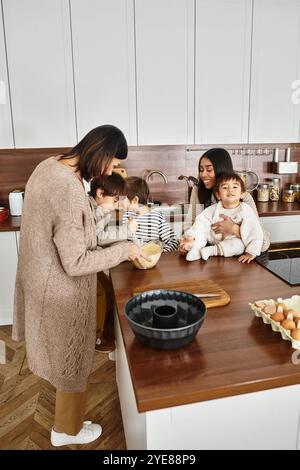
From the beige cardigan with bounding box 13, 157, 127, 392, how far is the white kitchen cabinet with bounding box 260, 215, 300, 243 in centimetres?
209

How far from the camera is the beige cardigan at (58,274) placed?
4.31 ft

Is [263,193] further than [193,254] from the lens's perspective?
Yes

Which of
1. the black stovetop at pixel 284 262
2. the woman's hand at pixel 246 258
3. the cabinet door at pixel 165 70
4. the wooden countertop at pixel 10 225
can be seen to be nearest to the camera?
the black stovetop at pixel 284 262

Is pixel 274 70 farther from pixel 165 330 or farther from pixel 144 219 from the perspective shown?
pixel 165 330

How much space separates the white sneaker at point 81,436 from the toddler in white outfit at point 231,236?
958 millimetres

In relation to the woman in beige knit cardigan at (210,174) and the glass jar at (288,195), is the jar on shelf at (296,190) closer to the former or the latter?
the glass jar at (288,195)

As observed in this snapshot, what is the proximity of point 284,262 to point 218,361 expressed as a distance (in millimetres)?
871

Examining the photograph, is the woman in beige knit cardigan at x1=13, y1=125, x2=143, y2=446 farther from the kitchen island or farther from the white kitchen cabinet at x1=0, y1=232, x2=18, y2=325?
the white kitchen cabinet at x1=0, y1=232, x2=18, y2=325

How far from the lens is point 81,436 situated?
5.88 feet

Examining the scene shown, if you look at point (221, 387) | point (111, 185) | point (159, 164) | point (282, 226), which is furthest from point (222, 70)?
point (221, 387)

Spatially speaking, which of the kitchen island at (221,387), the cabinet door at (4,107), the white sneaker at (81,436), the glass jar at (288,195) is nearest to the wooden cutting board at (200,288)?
the kitchen island at (221,387)

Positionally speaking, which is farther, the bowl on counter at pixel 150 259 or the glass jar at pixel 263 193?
the glass jar at pixel 263 193

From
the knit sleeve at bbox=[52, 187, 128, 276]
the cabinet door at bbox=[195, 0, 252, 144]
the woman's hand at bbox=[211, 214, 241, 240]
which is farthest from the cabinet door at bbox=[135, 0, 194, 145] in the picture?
the knit sleeve at bbox=[52, 187, 128, 276]

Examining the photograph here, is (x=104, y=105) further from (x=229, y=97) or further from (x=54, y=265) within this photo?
(x=54, y=265)
